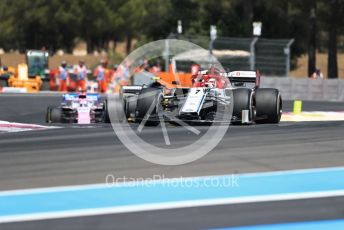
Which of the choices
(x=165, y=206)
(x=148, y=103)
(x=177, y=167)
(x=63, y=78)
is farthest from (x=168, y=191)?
(x=63, y=78)

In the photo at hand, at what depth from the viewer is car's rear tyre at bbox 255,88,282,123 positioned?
1231cm

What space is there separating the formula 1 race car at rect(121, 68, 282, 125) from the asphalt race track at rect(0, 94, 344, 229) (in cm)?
93

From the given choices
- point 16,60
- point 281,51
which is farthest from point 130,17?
point 281,51

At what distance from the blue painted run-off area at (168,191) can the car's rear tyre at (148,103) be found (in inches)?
202

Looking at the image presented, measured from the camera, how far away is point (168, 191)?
6324 mm

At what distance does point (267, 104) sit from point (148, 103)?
2.09 m

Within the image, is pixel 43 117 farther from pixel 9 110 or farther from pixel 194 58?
pixel 194 58

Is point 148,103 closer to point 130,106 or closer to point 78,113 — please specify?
point 130,106

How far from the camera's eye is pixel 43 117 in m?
15.9

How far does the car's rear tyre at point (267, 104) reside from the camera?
12.3 meters

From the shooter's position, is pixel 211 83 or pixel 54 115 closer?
pixel 211 83

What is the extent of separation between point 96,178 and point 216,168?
1271 mm

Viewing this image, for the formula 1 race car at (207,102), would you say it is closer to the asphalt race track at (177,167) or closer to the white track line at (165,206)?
the asphalt race track at (177,167)

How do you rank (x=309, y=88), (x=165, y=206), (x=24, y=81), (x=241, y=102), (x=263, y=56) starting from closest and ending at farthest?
(x=165, y=206) → (x=241, y=102) → (x=309, y=88) → (x=263, y=56) → (x=24, y=81)
